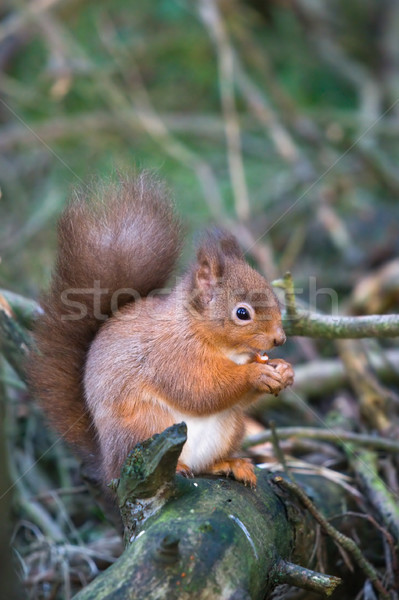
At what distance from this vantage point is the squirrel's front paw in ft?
5.04

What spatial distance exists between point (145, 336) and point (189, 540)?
0.63m

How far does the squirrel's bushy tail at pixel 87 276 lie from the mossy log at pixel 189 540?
0.40 metres

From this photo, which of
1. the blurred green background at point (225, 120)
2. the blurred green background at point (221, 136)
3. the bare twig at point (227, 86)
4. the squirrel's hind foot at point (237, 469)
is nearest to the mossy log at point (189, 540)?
the squirrel's hind foot at point (237, 469)

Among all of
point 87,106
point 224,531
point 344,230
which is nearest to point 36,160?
point 87,106

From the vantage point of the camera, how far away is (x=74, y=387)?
1672mm

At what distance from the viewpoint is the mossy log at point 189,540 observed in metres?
1.03

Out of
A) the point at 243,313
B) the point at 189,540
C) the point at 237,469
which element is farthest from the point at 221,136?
the point at 189,540

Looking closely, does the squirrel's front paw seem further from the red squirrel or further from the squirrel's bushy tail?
the squirrel's bushy tail

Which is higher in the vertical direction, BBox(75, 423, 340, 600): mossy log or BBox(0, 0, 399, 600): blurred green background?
BBox(0, 0, 399, 600): blurred green background

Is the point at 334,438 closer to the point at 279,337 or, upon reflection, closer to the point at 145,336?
the point at 279,337

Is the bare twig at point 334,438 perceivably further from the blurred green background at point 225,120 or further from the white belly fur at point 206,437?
the blurred green background at point 225,120

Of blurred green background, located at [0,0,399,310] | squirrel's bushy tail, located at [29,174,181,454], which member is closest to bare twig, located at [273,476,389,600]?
squirrel's bushy tail, located at [29,174,181,454]

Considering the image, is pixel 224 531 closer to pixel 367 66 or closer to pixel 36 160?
Answer: pixel 36 160

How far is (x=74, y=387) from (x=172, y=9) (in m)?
4.06
